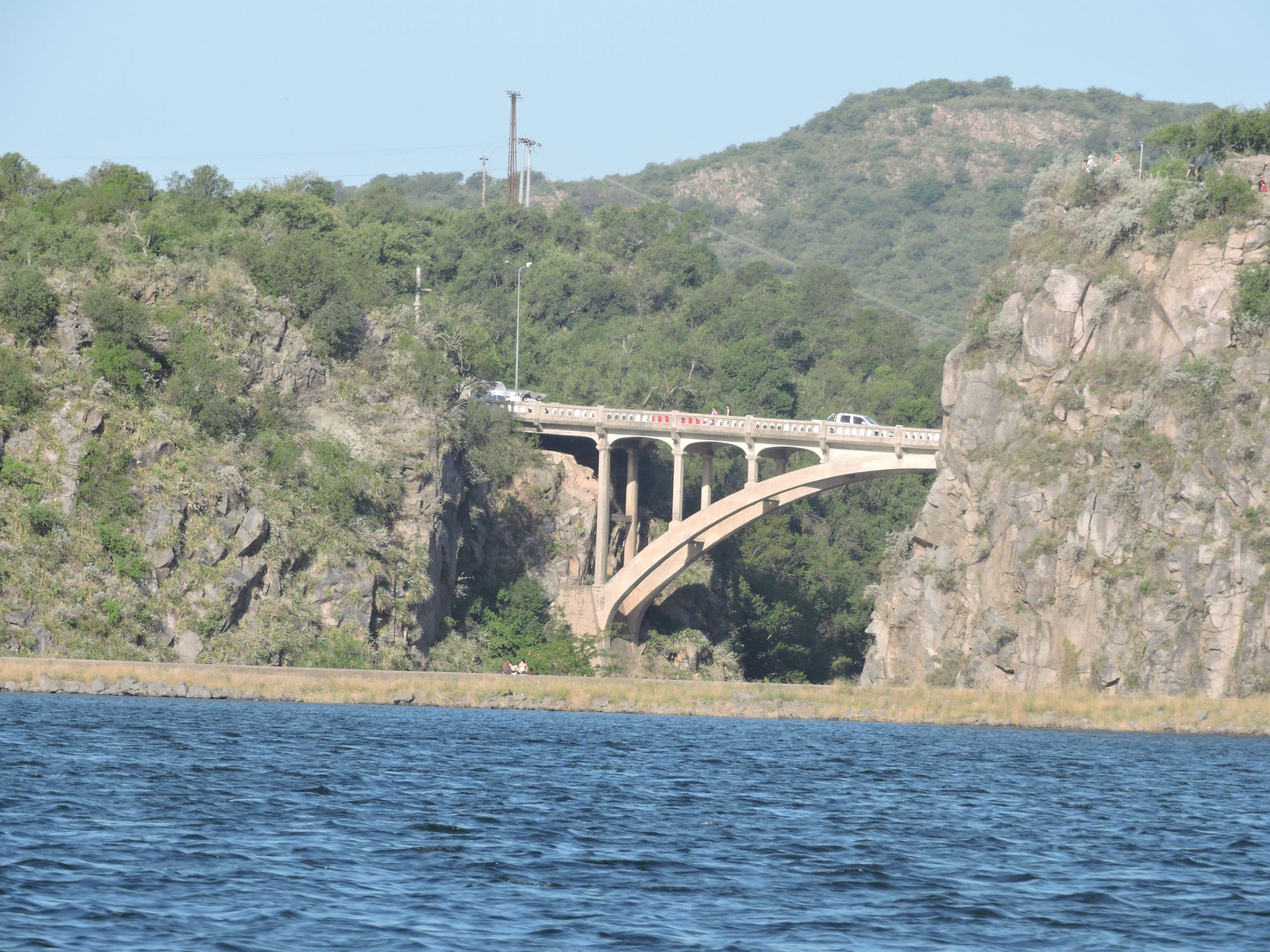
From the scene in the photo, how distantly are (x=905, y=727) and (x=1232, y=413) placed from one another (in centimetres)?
2114

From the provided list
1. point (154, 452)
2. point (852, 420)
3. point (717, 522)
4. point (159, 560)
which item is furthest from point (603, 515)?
point (159, 560)

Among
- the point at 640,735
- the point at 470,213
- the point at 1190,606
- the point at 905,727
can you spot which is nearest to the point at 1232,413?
the point at 1190,606

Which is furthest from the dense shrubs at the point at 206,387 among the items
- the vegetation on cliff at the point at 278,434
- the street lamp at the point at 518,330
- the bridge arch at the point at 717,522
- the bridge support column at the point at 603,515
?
the bridge arch at the point at 717,522

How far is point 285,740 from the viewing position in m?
41.2

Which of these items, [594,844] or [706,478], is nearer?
[594,844]

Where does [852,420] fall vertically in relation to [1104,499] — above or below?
above

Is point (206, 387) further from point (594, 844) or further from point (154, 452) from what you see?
point (594, 844)

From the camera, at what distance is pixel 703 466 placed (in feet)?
283

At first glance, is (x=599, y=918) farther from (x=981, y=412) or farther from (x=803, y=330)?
(x=803, y=330)

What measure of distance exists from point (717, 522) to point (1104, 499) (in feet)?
68.0

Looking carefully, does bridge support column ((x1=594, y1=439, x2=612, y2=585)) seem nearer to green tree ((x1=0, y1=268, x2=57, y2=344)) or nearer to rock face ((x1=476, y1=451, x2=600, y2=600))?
rock face ((x1=476, y1=451, x2=600, y2=600))

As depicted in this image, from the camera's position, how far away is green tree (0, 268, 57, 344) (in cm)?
7050

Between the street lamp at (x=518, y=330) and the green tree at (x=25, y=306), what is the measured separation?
1040 inches

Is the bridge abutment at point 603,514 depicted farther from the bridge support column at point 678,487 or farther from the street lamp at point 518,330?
the street lamp at point 518,330
